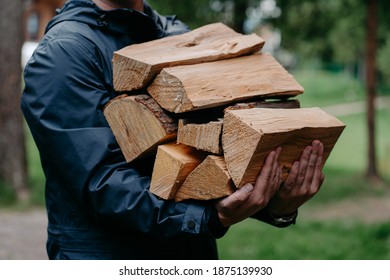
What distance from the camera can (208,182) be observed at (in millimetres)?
2127

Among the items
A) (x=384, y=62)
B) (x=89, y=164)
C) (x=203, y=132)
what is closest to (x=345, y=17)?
(x=203, y=132)

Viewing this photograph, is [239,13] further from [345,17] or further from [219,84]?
[219,84]

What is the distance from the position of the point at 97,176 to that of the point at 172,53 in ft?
1.73

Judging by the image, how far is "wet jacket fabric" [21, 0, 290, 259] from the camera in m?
2.15

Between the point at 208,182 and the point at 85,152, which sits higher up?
the point at 85,152

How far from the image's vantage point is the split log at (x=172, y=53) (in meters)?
2.24

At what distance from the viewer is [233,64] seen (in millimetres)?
2371

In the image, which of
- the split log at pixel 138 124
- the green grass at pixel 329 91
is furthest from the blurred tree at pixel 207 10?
the green grass at pixel 329 91

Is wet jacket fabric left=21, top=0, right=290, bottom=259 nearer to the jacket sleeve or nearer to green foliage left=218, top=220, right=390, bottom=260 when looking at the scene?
the jacket sleeve

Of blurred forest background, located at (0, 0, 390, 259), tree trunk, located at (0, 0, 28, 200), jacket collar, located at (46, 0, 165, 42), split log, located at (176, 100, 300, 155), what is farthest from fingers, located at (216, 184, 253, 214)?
tree trunk, located at (0, 0, 28, 200)

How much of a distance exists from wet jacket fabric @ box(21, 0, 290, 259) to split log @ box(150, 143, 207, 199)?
1.4 inches

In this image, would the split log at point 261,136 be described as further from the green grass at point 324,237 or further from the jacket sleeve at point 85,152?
the green grass at point 324,237

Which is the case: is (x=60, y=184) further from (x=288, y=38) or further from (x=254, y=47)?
(x=288, y=38)

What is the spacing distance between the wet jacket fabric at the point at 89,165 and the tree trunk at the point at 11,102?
677cm
